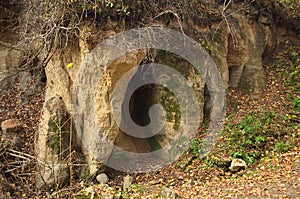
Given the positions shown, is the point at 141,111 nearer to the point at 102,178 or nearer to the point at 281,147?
the point at 102,178

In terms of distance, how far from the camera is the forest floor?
5.83m

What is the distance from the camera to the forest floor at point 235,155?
5.83 meters

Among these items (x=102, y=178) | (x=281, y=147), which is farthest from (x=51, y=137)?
(x=281, y=147)

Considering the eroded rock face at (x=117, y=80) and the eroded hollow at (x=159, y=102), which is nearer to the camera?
the eroded rock face at (x=117, y=80)

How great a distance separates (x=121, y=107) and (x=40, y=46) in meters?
2.38

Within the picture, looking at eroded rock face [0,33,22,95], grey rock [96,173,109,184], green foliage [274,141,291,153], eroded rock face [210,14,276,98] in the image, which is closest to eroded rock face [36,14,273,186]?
eroded rock face [210,14,276,98]

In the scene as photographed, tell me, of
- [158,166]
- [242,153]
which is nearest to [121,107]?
[158,166]

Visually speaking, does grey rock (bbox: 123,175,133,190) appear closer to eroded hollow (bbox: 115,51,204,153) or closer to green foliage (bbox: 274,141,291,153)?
eroded hollow (bbox: 115,51,204,153)

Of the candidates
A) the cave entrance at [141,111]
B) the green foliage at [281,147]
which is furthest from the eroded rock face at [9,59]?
the green foliage at [281,147]

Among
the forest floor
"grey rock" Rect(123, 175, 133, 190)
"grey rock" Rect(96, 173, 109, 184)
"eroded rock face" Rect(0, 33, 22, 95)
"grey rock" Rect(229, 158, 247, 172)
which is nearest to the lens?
the forest floor

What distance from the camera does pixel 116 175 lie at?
7.43 metres

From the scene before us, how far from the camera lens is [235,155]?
6.95 m

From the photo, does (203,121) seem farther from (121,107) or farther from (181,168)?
(121,107)

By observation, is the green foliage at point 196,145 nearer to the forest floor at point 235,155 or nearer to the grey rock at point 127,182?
the forest floor at point 235,155
